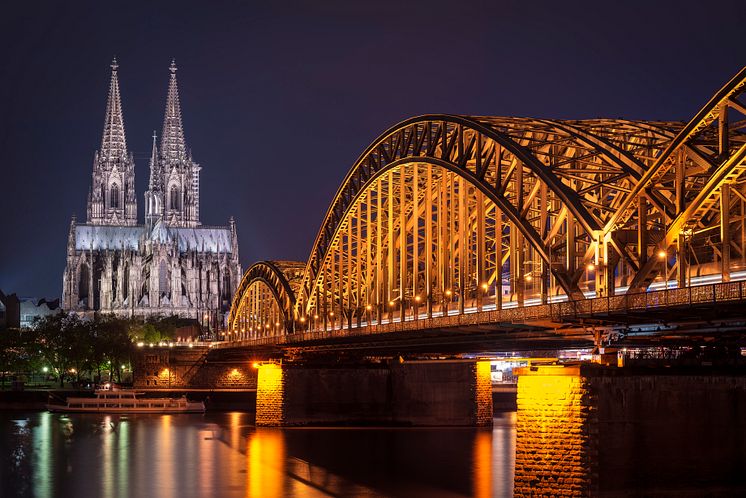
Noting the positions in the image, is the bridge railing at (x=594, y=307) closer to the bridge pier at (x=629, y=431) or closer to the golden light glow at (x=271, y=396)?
the bridge pier at (x=629, y=431)

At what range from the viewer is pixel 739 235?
170 ft

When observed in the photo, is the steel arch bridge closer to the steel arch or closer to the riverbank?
the steel arch

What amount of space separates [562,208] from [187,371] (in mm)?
113614

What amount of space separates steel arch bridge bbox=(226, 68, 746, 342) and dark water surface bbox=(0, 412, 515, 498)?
8.64 m

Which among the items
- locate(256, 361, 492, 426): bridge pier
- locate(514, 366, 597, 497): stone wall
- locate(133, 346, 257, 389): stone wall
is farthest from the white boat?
locate(514, 366, 597, 497): stone wall

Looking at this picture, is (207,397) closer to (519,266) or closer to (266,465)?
(266,465)

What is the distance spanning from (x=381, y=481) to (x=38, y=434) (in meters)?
44.6

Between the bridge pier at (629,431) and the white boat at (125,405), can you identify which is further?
the white boat at (125,405)

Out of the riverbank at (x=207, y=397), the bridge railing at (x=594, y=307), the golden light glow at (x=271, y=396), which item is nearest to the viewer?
the bridge railing at (x=594, y=307)

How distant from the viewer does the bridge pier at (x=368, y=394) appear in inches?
4035

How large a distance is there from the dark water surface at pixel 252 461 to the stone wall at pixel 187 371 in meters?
49.9

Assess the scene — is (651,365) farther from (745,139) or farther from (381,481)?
(381,481)

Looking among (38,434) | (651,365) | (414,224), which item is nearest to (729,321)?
(651,365)

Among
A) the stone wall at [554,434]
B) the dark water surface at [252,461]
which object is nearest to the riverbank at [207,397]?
the dark water surface at [252,461]
